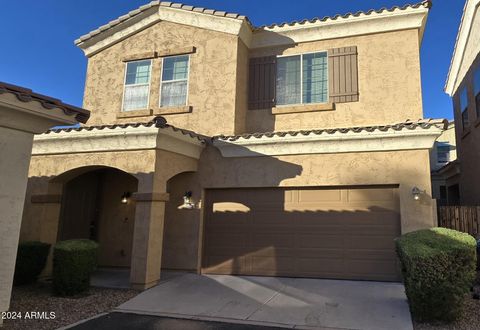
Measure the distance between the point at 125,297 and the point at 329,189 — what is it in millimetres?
5725

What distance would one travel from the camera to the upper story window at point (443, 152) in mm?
25203

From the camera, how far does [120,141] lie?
998 cm

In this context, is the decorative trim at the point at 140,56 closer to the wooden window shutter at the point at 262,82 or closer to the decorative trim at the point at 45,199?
the wooden window shutter at the point at 262,82

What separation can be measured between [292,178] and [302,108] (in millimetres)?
2624

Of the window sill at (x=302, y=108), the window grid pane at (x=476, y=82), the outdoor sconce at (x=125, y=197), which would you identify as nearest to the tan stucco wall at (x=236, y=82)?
the window sill at (x=302, y=108)

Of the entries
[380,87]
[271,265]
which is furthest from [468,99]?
[271,265]

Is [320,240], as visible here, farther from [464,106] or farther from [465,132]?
[464,106]

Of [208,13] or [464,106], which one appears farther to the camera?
[464,106]

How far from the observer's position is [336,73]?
1205 cm

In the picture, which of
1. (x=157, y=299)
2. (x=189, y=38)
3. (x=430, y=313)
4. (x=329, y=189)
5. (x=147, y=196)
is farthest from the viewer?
(x=189, y=38)

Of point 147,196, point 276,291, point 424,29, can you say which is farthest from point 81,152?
point 424,29

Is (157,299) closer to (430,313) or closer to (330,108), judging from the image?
(430,313)

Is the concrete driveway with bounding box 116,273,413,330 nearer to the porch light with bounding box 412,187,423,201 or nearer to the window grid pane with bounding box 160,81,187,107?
the porch light with bounding box 412,187,423,201

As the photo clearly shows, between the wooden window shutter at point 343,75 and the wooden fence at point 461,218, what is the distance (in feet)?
13.3
